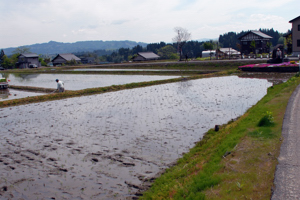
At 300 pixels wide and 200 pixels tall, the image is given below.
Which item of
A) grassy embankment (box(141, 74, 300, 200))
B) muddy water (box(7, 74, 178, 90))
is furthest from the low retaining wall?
grassy embankment (box(141, 74, 300, 200))

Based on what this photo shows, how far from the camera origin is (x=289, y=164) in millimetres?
4680

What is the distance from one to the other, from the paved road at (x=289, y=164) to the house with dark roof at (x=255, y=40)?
51018 millimetres

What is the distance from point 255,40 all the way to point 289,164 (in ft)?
180

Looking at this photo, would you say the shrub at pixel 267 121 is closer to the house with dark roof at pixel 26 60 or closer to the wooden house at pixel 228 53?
the wooden house at pixel 228 53

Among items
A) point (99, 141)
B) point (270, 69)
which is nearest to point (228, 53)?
point (270, 69)

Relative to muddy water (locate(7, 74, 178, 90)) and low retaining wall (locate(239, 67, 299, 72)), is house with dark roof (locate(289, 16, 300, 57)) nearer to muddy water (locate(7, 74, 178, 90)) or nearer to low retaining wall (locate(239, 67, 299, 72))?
low retaining wall (locate(239, 67, 299, 72))

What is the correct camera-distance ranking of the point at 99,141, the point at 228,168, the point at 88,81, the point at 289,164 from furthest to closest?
1. the point at 88,81
2. the point at 99,141
3. the point at 228,168
4. the point at 289,164

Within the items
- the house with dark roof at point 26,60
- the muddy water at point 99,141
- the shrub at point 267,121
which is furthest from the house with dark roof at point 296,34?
the house with dark roof at point 26,60

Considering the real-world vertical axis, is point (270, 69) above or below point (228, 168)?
above

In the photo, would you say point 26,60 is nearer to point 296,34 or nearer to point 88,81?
point 88,81

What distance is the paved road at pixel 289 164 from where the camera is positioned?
380cm

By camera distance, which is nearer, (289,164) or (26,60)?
(289,164)

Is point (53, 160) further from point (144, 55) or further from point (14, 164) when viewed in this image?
point (144, 55)

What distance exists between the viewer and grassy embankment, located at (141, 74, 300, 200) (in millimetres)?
4066
